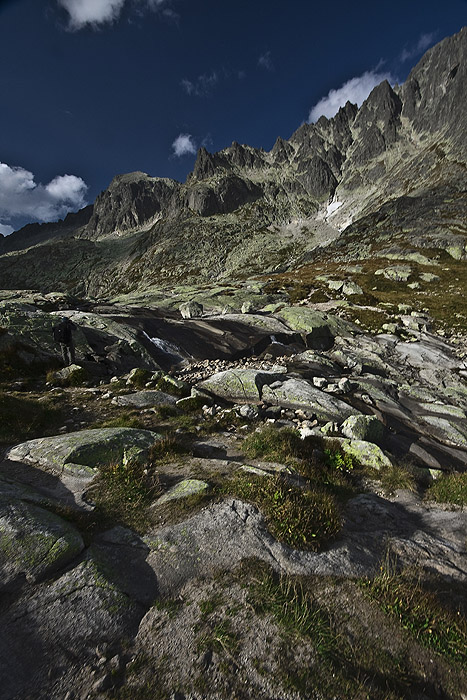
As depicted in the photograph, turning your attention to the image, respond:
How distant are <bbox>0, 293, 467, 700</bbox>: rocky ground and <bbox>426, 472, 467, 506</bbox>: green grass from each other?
0.05m

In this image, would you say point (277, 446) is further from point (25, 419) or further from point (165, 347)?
point (165, 347)

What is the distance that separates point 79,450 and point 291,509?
19.0ft

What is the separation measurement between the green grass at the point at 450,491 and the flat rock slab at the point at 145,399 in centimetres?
1003

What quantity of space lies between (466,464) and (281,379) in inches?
360

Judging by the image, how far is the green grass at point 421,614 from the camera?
3869mm

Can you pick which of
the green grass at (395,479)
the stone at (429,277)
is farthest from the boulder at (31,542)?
the stone at (429,277)

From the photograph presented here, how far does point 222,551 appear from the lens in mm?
5145

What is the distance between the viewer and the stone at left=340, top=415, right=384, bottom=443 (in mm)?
11275

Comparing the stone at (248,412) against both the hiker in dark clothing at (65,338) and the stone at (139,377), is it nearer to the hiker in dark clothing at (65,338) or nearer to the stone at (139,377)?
the stone at (139,377)

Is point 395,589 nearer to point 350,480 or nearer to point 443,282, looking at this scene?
point 350,480

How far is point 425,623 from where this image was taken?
13.2ft

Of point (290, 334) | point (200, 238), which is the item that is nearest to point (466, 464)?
point (290, 334)

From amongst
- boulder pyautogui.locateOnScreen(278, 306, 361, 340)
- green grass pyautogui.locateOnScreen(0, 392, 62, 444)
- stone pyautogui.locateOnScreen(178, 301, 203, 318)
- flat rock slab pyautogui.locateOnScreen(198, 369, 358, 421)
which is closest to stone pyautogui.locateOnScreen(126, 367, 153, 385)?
flat rock slab pyautogui.locateOnScreen(198, 369, 358, 421)


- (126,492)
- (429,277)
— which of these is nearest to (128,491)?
(126,492)
